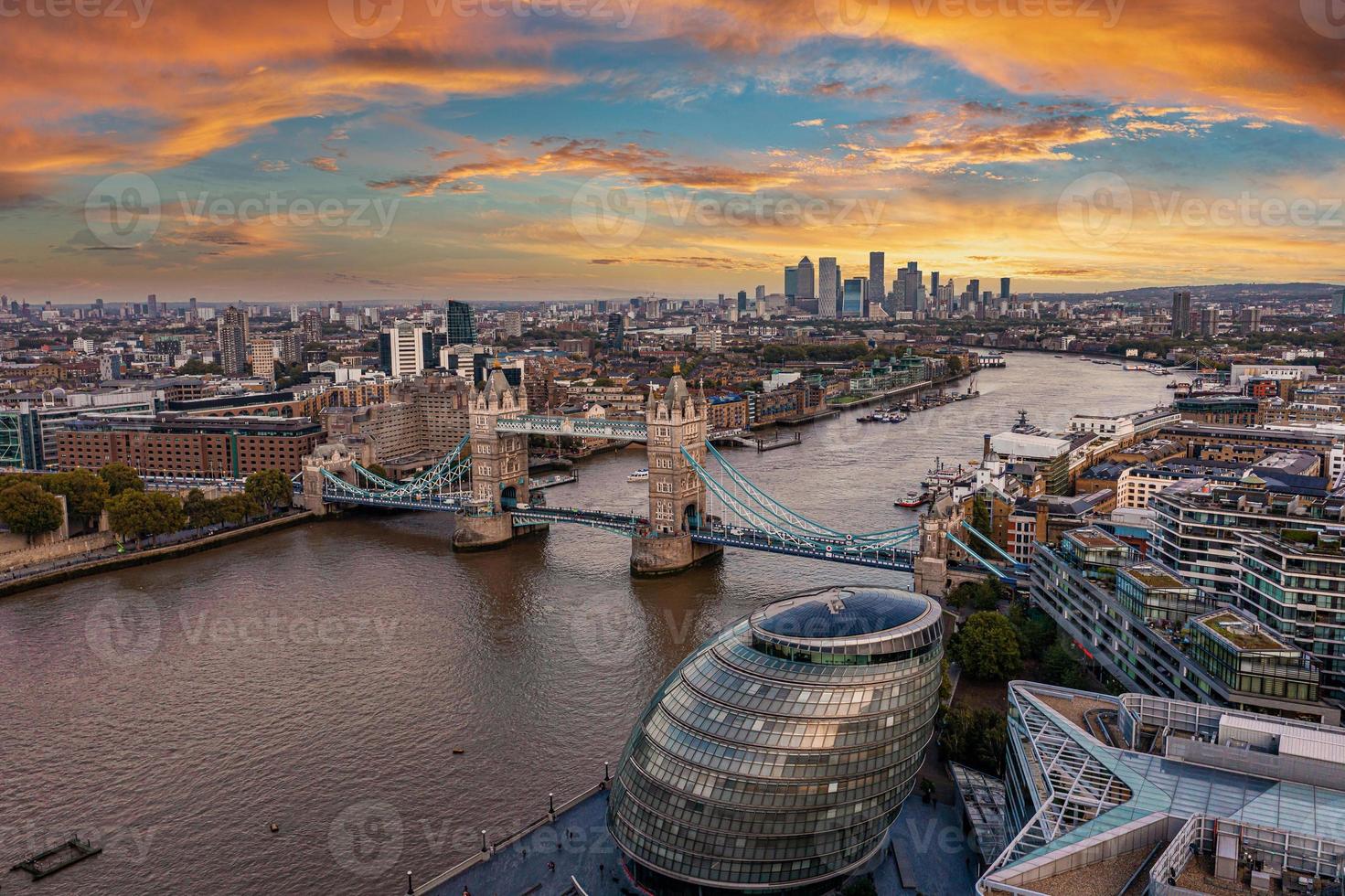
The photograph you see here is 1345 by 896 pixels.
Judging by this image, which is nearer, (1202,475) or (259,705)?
(259,705)

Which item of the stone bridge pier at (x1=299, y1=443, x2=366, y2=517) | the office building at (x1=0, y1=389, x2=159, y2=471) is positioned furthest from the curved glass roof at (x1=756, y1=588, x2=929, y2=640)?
the office building at (x1=0, y1=389, x2=159, y2=471)

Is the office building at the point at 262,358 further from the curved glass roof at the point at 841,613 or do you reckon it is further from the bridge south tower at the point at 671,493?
A: the curved glass roof at the point at 841,613

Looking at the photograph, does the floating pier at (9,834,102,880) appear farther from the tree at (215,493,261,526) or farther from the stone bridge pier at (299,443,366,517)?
the stone bridge pier at (299,443,366,517)

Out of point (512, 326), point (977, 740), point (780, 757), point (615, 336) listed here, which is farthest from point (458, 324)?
point (780, 757)

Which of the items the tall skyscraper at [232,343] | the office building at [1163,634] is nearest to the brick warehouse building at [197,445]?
the office building at [1163,634]

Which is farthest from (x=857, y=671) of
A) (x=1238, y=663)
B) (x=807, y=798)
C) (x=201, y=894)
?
(x=201, y=894)

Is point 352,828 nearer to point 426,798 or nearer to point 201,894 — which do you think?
point 426,798
